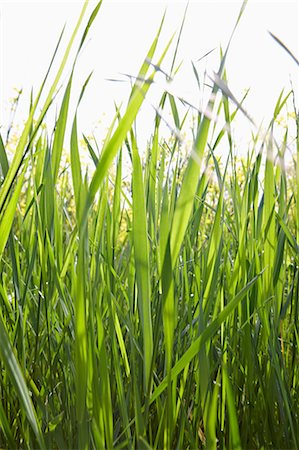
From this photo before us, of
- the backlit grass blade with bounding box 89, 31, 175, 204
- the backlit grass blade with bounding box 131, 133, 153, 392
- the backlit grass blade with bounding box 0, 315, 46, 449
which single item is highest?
the backlit grass blade with bounding box 89, 31, 175, 204

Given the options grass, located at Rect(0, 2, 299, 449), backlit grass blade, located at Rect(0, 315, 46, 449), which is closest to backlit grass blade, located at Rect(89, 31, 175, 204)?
grass, located at Rect(0, 2, 299, 449)

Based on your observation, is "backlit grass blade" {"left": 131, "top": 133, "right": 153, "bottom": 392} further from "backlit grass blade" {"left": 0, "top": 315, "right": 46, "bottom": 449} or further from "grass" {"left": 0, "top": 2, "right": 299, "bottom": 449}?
"backlit grass blade" {"left": 0, "top": 315, "right": 46, "bottom": 449}

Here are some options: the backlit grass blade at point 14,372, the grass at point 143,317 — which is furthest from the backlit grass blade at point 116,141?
the backlit grass blade at point 14,372

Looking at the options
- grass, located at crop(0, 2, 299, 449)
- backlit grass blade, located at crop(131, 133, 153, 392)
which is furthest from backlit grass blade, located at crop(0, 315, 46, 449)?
backlit grass blade, located at crop(131, 133, 153, 392)

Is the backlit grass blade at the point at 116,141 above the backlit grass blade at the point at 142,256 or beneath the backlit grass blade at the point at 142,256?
above

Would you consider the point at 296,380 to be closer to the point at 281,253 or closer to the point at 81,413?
the point at 281,253

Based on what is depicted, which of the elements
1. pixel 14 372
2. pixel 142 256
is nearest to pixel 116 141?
pixel 142 256

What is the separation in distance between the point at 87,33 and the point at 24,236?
499mm

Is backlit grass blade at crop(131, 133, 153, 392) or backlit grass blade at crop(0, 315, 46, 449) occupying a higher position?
backlit grass blade at crop(131, 133, 153, 392)

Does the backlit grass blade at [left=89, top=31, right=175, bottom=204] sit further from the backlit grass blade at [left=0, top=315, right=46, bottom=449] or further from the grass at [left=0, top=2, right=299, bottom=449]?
the backlit grass blade at [left=0, top=315, right=46, bottom=449]

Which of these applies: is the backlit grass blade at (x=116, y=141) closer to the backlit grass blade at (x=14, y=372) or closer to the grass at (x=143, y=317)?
the grass at (x=143, y=317)

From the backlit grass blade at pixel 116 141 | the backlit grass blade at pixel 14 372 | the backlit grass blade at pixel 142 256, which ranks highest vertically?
the backlit grass blade at pixel 116 141

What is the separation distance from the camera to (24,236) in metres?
1.01

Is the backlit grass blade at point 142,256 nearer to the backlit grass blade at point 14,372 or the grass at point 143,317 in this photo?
the grass at point 143,317
